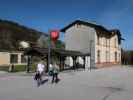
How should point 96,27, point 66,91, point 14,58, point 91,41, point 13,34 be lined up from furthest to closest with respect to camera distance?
point 13,34, point 14,58, point 96,27, point 91,41, point 66,91

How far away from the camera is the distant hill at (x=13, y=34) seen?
213 feet

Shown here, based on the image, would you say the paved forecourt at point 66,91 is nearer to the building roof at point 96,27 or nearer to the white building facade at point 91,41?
the white building facade at point 91,41

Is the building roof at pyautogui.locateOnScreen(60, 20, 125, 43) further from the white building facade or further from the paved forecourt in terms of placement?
the paved forecourt

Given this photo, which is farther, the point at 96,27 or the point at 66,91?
the point at 96,27

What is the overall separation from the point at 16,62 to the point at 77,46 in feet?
44.3

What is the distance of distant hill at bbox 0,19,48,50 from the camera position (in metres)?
64.8

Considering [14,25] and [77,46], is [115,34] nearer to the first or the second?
[77,46]

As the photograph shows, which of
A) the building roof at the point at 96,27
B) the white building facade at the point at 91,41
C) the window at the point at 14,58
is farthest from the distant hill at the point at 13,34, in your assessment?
the white building facade at the point at 91,41

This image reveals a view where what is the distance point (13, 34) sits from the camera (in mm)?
73188

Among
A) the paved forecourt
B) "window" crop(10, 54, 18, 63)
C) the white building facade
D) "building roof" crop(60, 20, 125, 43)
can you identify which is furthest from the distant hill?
the paved forecourt

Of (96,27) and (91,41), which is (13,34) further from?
(91,41)

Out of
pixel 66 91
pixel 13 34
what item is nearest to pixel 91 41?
pixel 66 91

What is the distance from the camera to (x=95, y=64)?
1486 inches

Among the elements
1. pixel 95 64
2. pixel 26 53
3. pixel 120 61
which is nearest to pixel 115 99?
pixel 26 53
